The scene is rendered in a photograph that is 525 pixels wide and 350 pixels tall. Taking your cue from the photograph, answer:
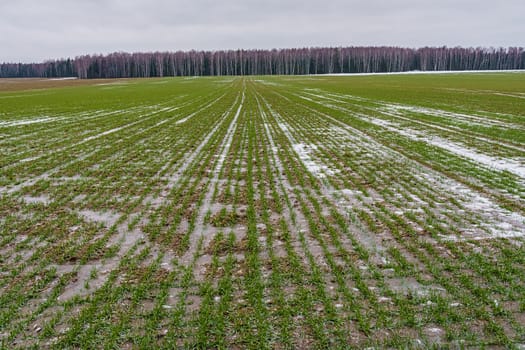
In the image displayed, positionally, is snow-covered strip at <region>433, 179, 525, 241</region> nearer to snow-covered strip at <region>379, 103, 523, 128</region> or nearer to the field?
the field

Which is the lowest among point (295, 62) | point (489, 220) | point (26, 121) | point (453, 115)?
point (489, 220)

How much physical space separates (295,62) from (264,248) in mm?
169897

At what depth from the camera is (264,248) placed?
6816 mm

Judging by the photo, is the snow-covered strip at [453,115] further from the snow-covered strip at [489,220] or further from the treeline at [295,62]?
the treeline at [295,62]

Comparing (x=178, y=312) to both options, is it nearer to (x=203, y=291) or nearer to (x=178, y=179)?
(x=203, y=291)

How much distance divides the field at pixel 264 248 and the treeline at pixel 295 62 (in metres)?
161

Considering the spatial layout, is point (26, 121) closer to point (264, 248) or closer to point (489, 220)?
point (264, 248)

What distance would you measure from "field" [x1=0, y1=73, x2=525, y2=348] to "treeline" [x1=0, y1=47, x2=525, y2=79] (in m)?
161

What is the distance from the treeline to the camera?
16675cm

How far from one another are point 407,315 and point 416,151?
11.2 metres

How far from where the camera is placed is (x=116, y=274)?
5.95 m

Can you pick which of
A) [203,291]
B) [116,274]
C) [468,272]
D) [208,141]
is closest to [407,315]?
[468,272]

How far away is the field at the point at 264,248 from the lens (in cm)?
465

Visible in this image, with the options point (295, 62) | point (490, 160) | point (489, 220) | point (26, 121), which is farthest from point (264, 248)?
point (295, 62)
